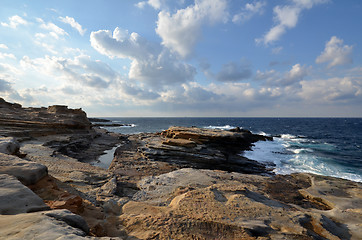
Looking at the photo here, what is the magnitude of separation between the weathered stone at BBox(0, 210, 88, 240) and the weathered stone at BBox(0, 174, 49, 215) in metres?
0.50

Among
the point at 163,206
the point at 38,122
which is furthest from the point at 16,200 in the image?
the point at 38,122

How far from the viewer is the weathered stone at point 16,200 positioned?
136 inches

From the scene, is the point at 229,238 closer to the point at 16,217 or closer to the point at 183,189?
the point at 183,189

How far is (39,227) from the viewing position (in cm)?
284

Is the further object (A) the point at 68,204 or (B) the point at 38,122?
(B) the point at 38,122

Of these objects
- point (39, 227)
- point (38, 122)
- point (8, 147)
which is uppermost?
point (38, 122)

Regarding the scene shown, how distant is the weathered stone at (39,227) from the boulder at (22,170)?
8.51 ft

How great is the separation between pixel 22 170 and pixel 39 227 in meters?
3.56

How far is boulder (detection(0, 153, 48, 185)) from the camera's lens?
4.96m

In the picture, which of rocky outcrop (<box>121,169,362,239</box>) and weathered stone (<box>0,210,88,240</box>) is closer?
weathered stone (<box>0,210,88,240</box>)

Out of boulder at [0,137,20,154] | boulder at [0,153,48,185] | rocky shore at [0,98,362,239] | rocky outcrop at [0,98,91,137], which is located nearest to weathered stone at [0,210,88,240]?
rocky shore at [0,98,362,239]

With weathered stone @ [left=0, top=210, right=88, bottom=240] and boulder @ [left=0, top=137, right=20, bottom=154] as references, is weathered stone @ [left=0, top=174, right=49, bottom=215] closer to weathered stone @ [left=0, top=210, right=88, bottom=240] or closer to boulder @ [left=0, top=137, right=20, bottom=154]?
weathered stone @ [left=0, top=210, right=88, bottom=240]

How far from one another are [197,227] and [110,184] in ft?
19.1

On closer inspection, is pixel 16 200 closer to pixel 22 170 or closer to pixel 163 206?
pixel 22 170
